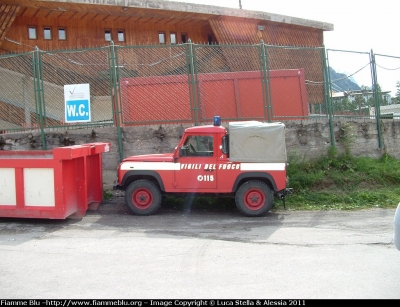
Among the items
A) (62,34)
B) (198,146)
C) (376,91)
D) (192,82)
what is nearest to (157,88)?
(192,82)

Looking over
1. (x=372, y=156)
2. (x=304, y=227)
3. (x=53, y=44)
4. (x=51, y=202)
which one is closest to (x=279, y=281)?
(x=304, y=227)

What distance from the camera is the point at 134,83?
41.9 ft

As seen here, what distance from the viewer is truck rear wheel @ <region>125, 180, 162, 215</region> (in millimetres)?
10102

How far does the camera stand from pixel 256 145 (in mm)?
9844

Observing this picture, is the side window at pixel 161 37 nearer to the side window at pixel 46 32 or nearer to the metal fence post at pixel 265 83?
the side window at pixel 46 32

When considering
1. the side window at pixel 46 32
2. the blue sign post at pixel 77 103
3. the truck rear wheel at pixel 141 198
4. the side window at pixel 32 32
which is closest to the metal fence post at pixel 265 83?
the truck rear wheel at pixel 141 198

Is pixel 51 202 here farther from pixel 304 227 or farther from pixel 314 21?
pixel 314 21

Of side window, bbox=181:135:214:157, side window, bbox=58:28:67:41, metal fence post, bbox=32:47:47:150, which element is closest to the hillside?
side window, bbox=181:135:214:157

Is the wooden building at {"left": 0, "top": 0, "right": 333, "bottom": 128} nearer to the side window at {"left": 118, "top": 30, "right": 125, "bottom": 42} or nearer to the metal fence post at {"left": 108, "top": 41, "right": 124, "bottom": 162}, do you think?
the side window at {"left": 118, "top": 30, "right": 125, "bottom": 42}

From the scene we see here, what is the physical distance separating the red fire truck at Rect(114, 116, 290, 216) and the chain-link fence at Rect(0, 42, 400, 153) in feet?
8.85

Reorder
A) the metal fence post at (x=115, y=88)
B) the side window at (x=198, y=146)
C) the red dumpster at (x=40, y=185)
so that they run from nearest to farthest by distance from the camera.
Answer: the red dumpster at (x=40, y=185) → the side window at (x=198, y=146) → the metal fence post at (x=115, y=88)

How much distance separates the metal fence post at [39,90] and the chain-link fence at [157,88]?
0.03 meters

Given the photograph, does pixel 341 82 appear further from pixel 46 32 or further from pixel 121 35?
pixel 46 32

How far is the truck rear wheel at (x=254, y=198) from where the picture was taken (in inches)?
387
